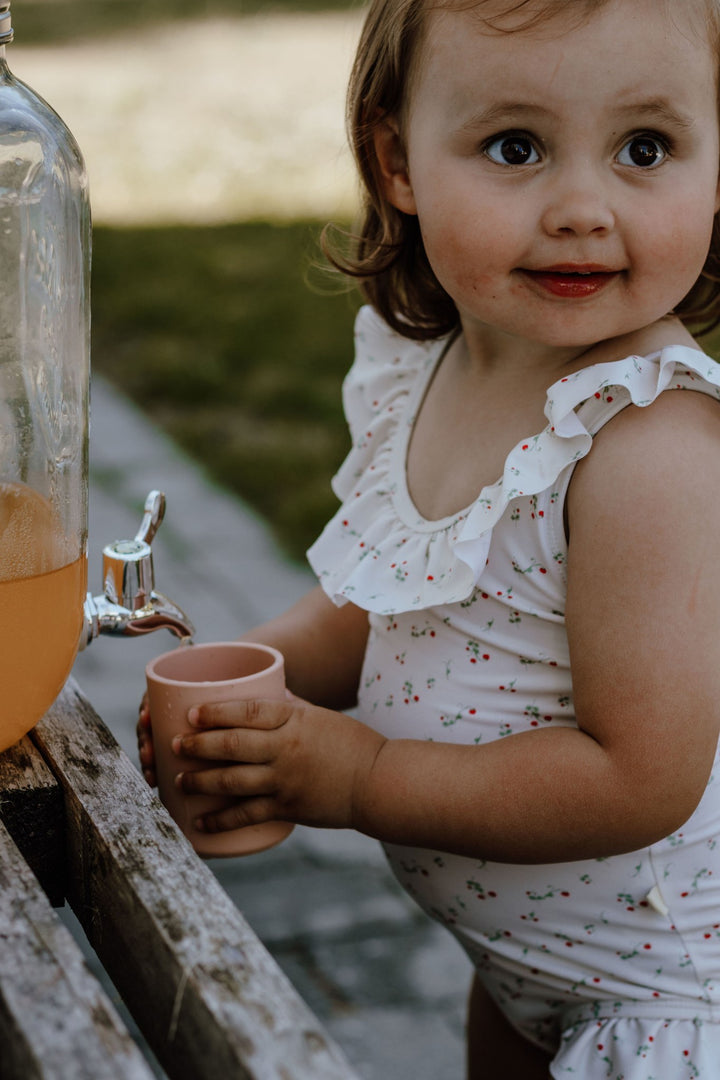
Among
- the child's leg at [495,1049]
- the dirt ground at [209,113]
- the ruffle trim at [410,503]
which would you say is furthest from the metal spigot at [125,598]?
the dirt ground at [209,113]

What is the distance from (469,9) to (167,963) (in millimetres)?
793

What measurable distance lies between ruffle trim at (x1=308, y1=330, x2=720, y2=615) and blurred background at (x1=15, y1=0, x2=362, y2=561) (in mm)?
347

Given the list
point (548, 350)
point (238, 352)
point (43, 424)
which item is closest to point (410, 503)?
point (548, 350)

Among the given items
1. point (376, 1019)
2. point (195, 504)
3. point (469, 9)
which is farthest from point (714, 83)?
point (195, 504)

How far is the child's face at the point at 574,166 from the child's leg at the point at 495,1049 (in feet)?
2.25

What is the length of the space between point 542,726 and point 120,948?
1.52 ft

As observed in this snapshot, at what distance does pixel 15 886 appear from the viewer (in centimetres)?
82

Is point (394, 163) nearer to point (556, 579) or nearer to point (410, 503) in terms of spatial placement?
point (410, 503)

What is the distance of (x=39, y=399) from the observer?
1056 millimetres

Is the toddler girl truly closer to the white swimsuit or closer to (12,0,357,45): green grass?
the white swimsuit

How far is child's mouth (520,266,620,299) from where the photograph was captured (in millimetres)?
1154

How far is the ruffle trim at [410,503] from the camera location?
112cm

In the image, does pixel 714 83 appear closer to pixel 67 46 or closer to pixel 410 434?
pixel 410 434

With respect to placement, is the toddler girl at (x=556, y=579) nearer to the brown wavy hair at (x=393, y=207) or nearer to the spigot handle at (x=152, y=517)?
the brown wavy hair at (x=393, y=207)
